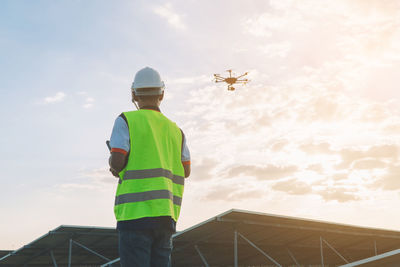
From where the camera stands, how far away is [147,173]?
321 cm

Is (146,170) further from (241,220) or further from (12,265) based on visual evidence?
(12,265)

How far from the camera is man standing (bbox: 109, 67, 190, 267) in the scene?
312cm

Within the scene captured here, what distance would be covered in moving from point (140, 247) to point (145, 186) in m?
0.41

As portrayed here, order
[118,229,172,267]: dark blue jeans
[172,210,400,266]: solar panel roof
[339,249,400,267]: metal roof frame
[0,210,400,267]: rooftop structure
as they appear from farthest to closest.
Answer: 1. [0,210,400,267]: rooftop structure
2. [172,210,400,266]: solar panel roof
3. [339,249,400,267]: metal roof frame
4. [118,229,172,267]: dark blue jeans

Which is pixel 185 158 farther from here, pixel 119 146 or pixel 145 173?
pixel 119 146

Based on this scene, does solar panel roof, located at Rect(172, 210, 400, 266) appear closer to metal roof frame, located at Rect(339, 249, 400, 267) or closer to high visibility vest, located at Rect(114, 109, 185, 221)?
metal roof frame, located at Rect(339, 249, 400, 267)

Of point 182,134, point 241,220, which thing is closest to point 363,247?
point 241,220

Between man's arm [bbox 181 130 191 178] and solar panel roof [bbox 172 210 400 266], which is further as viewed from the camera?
solar panel roof [bbox 172 210 400 266]

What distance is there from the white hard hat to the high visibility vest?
0.66ft

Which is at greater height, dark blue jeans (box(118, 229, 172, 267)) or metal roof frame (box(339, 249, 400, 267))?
metal roof frame (box(339, 249, 400, 267))

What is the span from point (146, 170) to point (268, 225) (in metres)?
11.7

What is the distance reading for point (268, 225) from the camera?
14.4m

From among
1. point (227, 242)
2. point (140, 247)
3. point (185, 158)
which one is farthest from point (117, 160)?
point (227, 242)

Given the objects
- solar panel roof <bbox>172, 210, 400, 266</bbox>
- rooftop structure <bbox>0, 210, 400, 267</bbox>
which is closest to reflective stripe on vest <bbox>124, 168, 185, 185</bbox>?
rooftop structure <bbox>0, 210, 400, 267</bbox>
